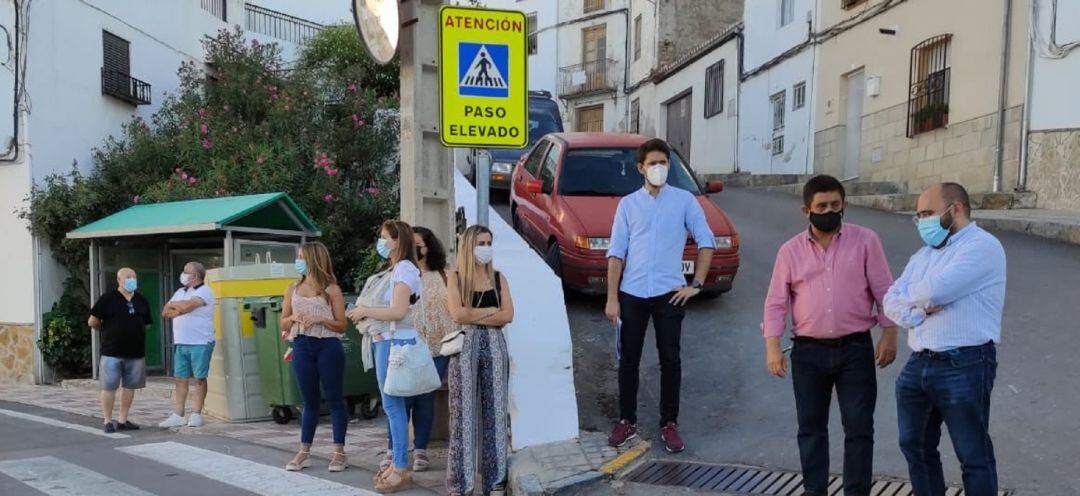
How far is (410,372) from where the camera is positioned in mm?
5324

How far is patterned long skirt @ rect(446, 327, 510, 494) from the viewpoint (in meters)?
5.05

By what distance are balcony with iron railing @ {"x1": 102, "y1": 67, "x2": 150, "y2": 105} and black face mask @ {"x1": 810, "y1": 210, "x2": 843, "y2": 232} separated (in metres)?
14.2

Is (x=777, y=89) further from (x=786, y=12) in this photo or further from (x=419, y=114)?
(x=419, y=114)

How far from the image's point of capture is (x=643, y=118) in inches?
1229

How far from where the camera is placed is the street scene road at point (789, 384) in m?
4.97

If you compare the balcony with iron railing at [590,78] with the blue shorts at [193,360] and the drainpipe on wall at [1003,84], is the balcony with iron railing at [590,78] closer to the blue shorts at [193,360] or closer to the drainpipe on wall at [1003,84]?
the drainpipe on wall at [1003,84]

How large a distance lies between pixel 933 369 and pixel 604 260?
4457 millimetres

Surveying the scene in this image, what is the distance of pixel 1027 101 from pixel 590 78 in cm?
2315

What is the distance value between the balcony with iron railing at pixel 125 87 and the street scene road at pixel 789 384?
10.4 meters

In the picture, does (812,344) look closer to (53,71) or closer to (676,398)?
(676,398)

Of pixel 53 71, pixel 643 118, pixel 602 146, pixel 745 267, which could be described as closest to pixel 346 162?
pixel 53 71

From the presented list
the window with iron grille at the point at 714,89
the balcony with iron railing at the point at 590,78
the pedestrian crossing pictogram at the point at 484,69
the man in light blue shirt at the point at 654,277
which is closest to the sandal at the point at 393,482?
the man in light blue shirt at the point at 654,277

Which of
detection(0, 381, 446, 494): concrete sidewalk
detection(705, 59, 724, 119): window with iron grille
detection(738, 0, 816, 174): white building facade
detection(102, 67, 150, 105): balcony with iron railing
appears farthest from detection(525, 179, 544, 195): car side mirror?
detection(705, 59, 724, 119): window with iron grille

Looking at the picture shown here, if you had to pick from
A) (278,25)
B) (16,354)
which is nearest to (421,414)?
(16,354)
